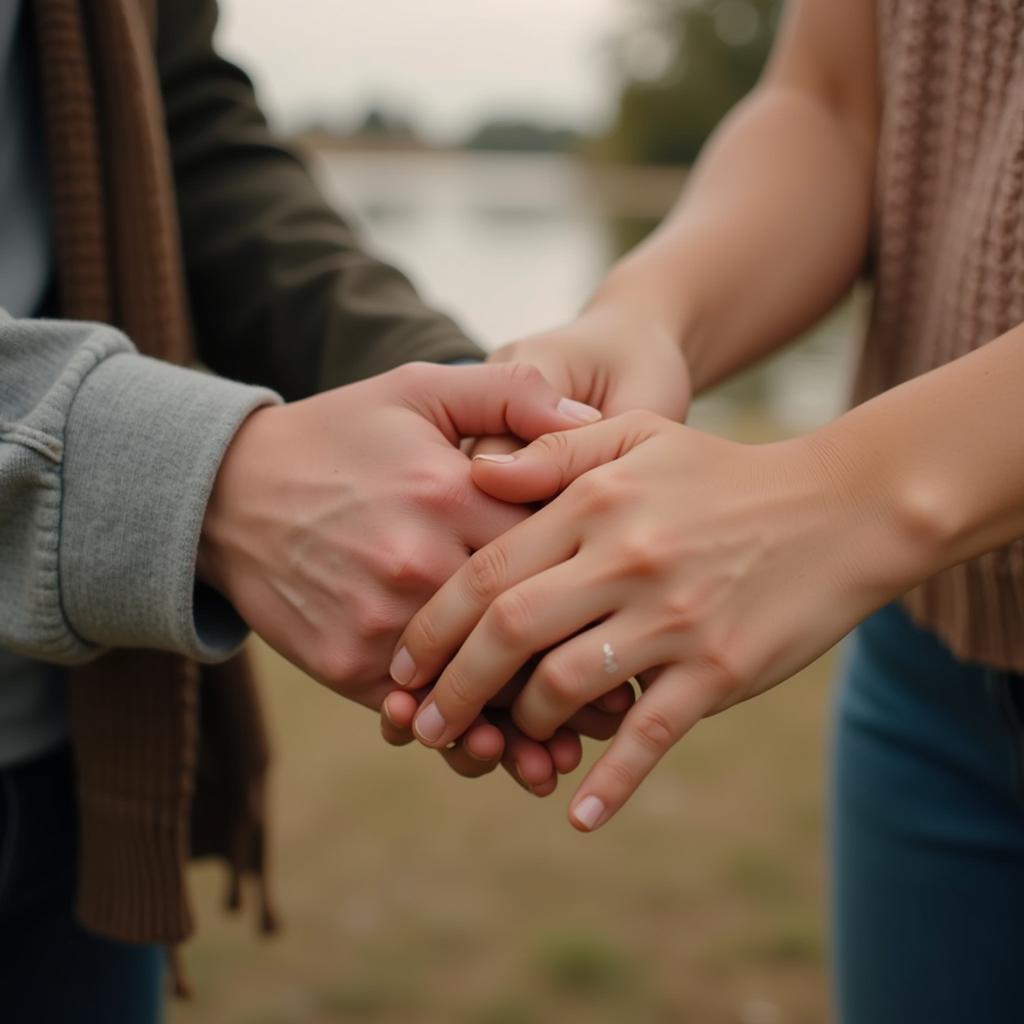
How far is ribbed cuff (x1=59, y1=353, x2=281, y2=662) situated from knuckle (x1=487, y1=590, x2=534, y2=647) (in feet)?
0.81

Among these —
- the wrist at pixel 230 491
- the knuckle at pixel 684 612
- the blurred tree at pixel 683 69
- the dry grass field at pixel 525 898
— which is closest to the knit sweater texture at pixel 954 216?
the knuckle at pixel 684 612

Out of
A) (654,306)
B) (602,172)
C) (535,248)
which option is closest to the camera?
(654,306)

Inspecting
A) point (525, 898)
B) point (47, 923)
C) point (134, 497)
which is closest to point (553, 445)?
point (134, 497)

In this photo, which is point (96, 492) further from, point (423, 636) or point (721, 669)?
point (721, 669)

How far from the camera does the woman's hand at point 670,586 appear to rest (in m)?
0.91

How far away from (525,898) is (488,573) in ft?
5.57

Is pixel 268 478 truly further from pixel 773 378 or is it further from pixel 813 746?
pixel 773 378

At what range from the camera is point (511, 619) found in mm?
929

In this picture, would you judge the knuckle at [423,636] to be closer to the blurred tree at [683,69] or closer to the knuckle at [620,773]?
the knuckle at [620,773]

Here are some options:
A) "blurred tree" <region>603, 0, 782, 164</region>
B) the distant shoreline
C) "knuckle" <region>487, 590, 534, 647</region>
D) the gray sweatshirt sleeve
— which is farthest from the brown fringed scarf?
"blurred tree" <region>603, 0, 782, 164</region>

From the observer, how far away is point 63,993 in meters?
1.24

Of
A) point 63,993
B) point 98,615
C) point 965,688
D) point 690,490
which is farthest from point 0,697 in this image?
point 965,688

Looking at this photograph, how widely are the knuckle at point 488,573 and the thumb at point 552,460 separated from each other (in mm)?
75

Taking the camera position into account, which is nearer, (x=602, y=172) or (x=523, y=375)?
(x=523, y=375)
